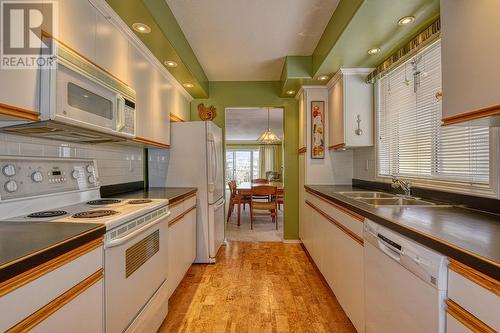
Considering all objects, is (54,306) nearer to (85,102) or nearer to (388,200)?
(85,102)

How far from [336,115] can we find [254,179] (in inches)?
172

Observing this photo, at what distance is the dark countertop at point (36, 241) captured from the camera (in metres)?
0.70

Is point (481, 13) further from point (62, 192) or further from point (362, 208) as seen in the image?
point (62, 192)

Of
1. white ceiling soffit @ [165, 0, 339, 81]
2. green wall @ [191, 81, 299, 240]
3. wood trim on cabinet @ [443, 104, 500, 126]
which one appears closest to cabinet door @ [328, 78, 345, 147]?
white ceiling soffit @ [165, 0, 339, 81]

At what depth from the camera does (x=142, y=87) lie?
219 cm

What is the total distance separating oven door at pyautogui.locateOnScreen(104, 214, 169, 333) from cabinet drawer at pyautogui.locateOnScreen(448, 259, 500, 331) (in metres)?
1.33

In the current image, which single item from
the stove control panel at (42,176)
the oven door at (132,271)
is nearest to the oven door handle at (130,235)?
the oven door at (132,271)

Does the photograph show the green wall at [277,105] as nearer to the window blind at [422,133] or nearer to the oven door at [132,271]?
the window blind at [422,133]

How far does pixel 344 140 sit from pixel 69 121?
2.39 meters

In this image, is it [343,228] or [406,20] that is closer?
[406,20]

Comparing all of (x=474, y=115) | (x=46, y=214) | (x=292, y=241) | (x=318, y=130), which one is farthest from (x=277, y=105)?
(x=46, y=214)

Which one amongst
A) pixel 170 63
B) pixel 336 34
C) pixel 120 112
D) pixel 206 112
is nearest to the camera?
pixel 120 112

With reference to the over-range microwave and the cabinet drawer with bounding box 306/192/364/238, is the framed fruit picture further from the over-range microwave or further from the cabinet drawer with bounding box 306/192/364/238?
the over-range microwave

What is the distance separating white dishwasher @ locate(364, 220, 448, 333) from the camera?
89 centimetres
